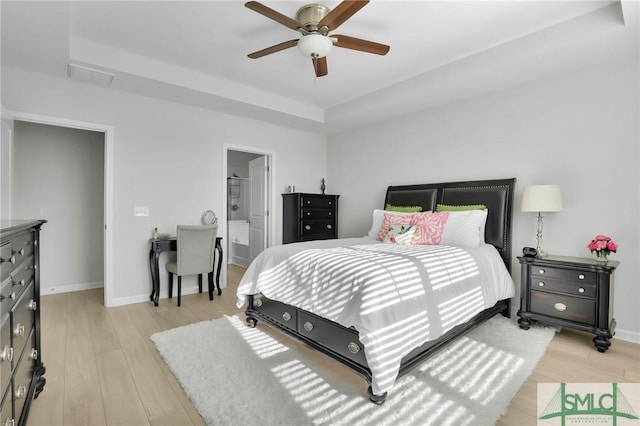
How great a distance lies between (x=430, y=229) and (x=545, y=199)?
1.04 metres

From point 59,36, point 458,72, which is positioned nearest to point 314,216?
point 458,72

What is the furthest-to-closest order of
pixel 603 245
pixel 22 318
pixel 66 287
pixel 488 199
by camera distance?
pixel 66 287, pixel 488 199, pixel 603 245, pixel 22 318

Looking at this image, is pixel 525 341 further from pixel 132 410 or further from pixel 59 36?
pixel 59 36

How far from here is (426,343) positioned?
83.1 inches

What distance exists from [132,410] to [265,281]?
1.21 metres

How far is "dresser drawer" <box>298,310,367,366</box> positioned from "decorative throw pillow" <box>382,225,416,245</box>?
1.38 m

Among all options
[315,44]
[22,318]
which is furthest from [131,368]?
[315,44]

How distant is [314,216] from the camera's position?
5078 millimetres

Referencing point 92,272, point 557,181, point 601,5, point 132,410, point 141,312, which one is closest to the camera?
point 132,410

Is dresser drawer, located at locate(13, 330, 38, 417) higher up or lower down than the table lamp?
lower down

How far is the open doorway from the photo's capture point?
17.0 feet

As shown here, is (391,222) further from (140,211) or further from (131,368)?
(140,211)

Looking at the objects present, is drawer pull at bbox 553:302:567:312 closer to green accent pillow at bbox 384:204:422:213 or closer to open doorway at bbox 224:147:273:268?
green accent pillow at bbox 384:204:422:213

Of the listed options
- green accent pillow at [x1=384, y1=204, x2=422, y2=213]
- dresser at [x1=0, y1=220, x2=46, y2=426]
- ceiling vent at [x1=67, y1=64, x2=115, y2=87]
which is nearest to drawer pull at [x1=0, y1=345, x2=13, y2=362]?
dresser at [x1=0, y1=220, x2=46, y2=426]
